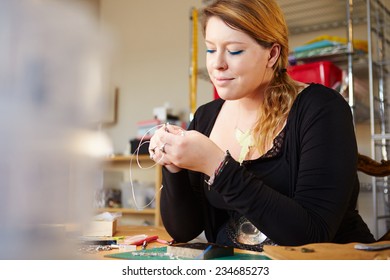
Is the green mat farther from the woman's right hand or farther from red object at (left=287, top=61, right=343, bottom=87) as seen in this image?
red object at (left=287, top=61, right=343, bottom=87)

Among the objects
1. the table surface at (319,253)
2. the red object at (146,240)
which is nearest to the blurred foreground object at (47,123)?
the table surface at (319,253)

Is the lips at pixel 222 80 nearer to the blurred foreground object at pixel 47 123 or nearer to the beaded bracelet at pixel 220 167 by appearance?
the beaded bracelet at pixel 220 167

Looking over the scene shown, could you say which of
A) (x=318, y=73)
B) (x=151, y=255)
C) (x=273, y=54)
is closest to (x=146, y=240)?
(x=151, y=255)

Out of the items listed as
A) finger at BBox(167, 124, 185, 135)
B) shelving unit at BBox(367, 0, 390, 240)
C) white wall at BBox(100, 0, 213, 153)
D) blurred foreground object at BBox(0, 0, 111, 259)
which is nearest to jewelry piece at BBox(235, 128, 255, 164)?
finger at BBox(167, 124, 185, 135)

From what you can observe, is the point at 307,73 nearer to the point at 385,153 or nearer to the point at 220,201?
the point at 385,153

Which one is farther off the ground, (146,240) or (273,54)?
(273,54)

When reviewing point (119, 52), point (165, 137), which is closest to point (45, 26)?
point (119, 52)

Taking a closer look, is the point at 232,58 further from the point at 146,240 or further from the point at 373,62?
the point at 373,62

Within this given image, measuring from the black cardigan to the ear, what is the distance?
8cm

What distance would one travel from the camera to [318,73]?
1.71 meters

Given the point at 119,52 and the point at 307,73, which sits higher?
the point at 307,73

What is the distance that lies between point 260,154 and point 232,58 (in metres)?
0.19

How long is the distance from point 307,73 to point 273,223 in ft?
4.22
